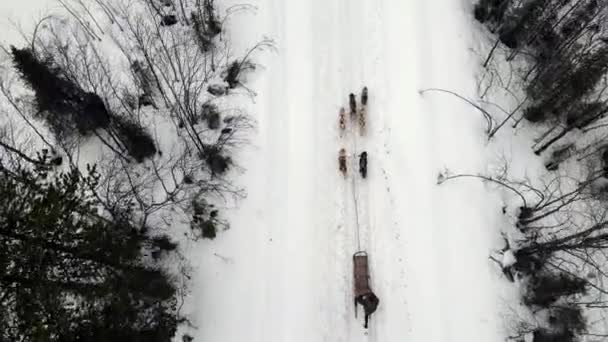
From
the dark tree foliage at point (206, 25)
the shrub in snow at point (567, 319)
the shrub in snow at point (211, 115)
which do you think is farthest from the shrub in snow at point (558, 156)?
the dark tree foliage at point (206, 25)

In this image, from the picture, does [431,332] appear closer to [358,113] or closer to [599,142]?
[358,113]

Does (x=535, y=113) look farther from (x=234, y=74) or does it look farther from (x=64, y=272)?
(x=64, y=272)

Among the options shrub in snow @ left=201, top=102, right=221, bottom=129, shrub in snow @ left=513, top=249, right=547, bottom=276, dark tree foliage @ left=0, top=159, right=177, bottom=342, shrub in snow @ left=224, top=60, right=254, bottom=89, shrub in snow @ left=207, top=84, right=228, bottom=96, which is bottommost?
dark tree foliage @ left=0, top=159, right=177, bottom=342

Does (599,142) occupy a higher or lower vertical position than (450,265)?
higher

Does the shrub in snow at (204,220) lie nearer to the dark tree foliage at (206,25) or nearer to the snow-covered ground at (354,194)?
the snow-covered ground at (354,194)

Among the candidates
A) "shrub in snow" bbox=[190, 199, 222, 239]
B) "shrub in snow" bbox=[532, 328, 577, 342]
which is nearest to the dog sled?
"shrub in snow" bbox=[190, 199, 222, 239]

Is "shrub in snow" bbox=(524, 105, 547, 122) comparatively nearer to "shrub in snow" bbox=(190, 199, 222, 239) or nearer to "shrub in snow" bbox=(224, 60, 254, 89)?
"shrub in snow" bbox=(224, 60, 254, 89)

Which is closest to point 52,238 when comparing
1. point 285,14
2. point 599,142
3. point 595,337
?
point 285,14
